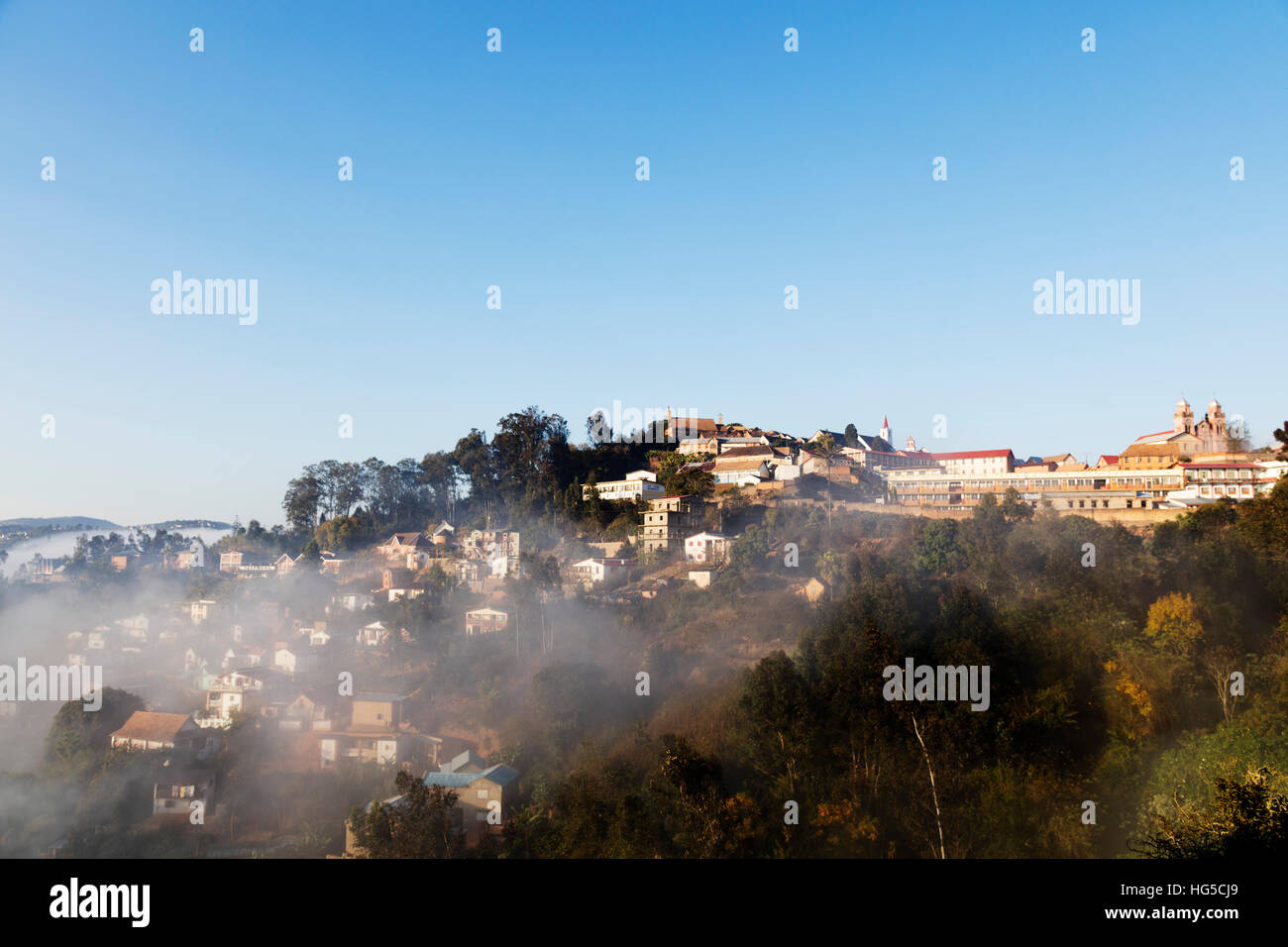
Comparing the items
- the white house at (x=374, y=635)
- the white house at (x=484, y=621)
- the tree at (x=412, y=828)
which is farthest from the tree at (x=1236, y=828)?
the white house at (x=374, y=635)

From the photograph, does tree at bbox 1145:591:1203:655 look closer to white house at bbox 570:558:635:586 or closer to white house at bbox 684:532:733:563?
white house at bbox 684:532:733:563

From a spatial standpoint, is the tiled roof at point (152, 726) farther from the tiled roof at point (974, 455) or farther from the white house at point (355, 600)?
the tiled roof at point (974, 455)

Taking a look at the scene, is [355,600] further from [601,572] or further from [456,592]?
[601,572]

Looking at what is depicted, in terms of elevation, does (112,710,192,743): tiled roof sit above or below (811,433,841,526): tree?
below

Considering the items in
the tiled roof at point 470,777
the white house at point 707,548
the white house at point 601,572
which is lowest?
the tiled roof at point 470,777

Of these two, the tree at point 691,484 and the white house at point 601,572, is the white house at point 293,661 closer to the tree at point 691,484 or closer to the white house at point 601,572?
the white house at point 601,572

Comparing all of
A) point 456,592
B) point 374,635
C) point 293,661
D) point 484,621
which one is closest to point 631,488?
point 456,592

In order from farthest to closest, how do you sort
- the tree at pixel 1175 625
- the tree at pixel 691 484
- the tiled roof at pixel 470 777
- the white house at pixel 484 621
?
the tree at pixel 691 484 → the white house at pixel 484 621 → the tiled roof at pixel 470 777 → the tree at pixel 1175 625

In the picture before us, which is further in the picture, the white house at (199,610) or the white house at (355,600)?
the white house at (199,610)

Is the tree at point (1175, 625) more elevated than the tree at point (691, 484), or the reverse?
the tree at point (691, 484)

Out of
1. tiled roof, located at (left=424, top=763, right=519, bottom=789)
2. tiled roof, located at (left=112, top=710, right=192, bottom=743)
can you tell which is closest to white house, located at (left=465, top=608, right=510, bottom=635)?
tiled roof, located at (left=424, top=763, right=519, bottom=789)

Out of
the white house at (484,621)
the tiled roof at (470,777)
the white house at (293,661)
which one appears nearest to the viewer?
the tiled roof at (470,777)
